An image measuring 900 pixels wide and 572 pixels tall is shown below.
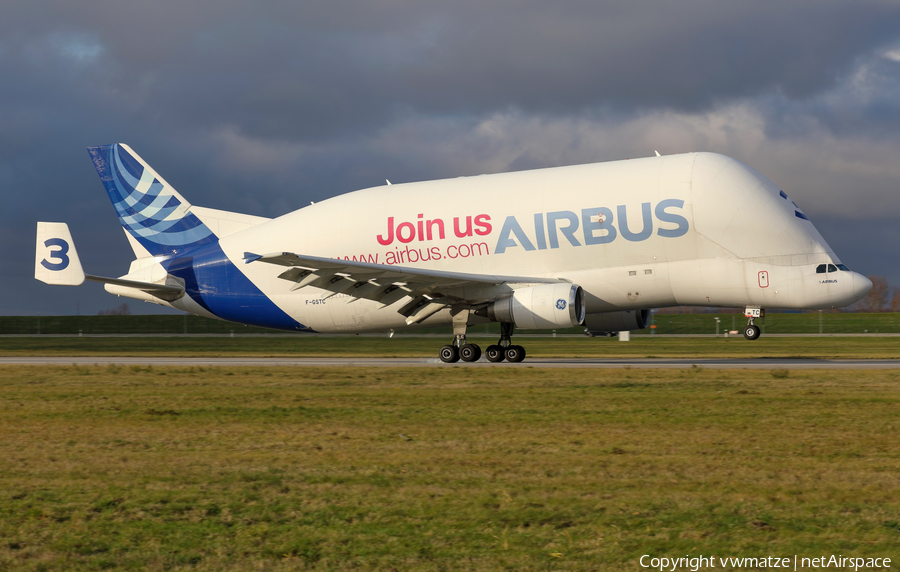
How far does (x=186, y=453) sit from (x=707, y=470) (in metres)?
6.32

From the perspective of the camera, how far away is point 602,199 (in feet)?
79.6

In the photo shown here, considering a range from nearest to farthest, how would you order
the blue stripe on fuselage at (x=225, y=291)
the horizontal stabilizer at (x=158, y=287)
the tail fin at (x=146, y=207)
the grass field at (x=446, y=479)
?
the grass field at (x=446, y=479), the blue stripe on fuselage at (x=225, y=291), the horizontal stabilizer at (x=158, y=287), the tail fin at (x=146, y=207)

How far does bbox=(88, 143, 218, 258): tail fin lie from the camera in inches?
1226

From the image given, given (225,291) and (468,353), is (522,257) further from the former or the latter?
(225,291)

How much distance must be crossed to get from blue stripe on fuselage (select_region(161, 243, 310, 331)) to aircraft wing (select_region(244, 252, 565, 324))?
3.90m

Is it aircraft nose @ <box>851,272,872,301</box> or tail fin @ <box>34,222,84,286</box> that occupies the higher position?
tail fin @ <box>34,222,84,286</box>

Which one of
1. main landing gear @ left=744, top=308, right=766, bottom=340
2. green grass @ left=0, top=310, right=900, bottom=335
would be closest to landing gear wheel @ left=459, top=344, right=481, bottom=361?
main landing gear @ left=744, top=308, right=766, bottom=340

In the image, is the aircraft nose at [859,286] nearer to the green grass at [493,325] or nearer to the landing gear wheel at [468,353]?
the landing gear wheel at [468,353]

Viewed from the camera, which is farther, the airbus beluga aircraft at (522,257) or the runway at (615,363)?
the runway at (615,363)

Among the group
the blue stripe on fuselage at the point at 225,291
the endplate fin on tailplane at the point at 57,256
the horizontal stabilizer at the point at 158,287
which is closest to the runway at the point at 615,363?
the blue stripe on fuselage at the point at 225,291

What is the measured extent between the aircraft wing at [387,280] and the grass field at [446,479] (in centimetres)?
803

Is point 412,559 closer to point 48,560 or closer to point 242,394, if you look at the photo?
point 48,560

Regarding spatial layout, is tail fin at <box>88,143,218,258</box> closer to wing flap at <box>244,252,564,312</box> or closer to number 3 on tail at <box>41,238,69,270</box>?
number 3 on tail at <box>41,238,69,270</box>

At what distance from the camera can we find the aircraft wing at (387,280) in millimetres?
23438
